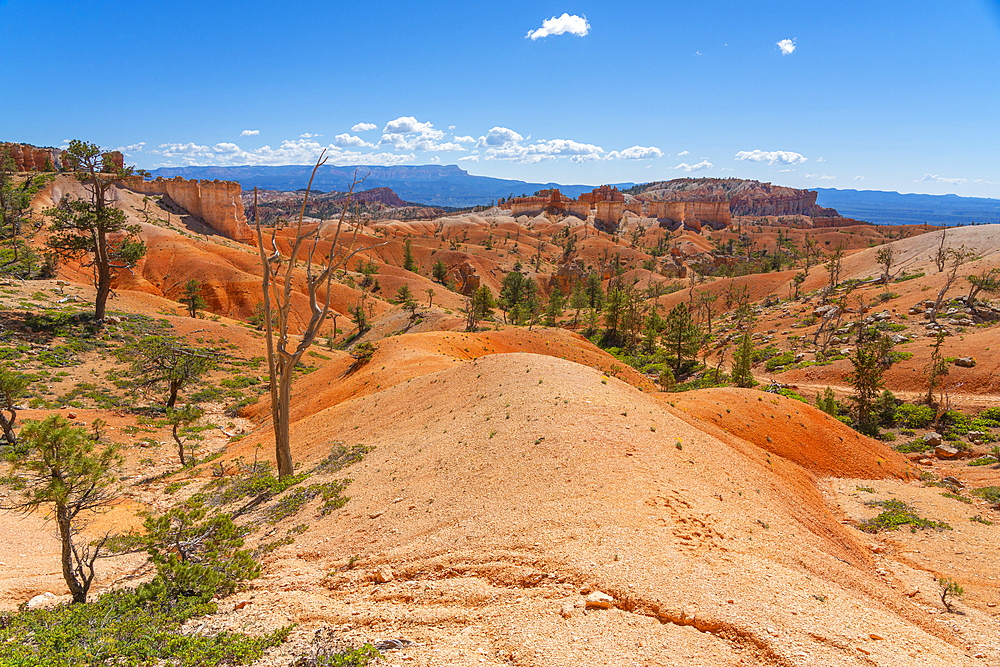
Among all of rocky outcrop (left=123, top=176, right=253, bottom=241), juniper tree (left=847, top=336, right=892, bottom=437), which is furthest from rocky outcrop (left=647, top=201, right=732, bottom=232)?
juniper tree (left=847, top=336, right=892, bottom=437)

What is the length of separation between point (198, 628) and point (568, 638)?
5417 millimetres

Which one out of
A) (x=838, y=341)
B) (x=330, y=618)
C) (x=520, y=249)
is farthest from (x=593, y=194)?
(x=330, y=618)

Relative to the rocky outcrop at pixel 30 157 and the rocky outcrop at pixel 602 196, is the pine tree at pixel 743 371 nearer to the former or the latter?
the rocky outcrop at pixel 30 157

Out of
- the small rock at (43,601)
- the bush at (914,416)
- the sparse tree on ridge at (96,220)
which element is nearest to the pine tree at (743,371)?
the bush at (914,416)

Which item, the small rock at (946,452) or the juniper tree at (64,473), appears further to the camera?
the small rock at (946,452)

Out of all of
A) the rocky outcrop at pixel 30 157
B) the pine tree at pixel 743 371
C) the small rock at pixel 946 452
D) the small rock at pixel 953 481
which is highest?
the rocky outcrop at pixel 30 157

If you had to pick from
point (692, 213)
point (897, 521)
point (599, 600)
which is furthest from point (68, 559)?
point (692, 213)

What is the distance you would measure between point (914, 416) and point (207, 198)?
9776 centimetres

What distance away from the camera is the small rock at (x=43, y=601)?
8.36 m

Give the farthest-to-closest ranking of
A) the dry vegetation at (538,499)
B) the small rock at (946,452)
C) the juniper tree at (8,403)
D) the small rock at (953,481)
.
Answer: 1. the small rock at (946,452)
2. the small rock at (953,481)
3. the juniper tree at (8,403)
4. the dry vegetation at (538,499)

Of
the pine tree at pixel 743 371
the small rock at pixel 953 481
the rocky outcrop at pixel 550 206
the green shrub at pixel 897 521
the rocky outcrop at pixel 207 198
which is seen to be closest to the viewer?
the green shrub at pixel 897 521

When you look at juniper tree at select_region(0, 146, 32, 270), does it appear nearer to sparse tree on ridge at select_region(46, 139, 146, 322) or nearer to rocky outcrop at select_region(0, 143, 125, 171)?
rocky outcrop at select_region(0, 143, 125, 171)

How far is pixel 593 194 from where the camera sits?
182625 mm

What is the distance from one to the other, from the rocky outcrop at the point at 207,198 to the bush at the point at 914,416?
9376 centimetres
